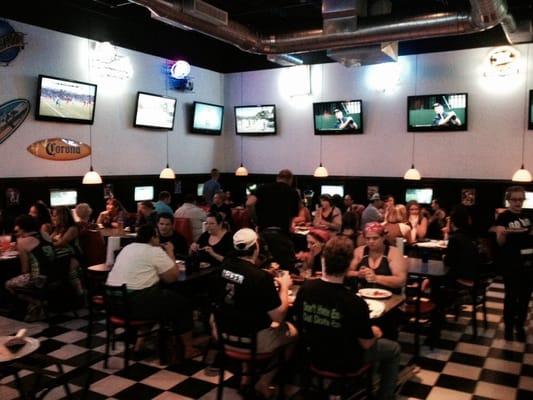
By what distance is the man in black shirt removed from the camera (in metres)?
5.21

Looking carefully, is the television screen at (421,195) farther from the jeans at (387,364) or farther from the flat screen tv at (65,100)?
the jeans at (387,364)

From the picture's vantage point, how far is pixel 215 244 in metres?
5.46

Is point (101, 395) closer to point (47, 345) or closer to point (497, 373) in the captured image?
point (47, 345)

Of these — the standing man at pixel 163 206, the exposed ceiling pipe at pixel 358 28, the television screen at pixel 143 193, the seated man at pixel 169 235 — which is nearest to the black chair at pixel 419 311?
the seated man at pixel 169 235

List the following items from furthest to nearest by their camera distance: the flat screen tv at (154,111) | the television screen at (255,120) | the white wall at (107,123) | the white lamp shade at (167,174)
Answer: the television screen at (255,120) < the white lamp shade at (167,174) < the flat screen tv at (154,111) < the white wall at (107,123)

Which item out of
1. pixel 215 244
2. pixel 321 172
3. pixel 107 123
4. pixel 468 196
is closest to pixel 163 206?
pixel 107 123

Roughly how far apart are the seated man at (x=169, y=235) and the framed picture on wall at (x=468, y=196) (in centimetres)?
618

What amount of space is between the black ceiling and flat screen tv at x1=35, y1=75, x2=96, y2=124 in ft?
3.18

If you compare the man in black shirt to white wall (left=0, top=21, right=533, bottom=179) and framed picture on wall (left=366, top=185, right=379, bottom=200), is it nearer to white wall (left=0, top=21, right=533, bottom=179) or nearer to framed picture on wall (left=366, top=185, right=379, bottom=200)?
white wall (left=0, top=21, right=533, bottom=179)

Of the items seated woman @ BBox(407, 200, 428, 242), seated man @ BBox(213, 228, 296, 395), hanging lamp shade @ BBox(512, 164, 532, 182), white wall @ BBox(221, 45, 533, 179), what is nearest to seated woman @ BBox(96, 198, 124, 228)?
white wall @ BBox(221, 45, 533, 179)

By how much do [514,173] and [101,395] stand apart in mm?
8329

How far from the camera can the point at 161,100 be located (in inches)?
425

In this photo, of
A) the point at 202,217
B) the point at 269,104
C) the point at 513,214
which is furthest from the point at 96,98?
the point at 513,214

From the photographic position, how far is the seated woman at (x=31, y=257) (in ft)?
19.2
